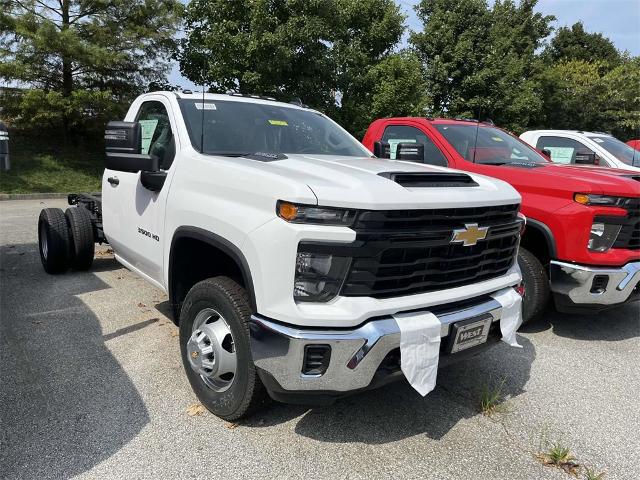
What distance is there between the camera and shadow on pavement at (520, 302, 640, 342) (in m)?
4.72

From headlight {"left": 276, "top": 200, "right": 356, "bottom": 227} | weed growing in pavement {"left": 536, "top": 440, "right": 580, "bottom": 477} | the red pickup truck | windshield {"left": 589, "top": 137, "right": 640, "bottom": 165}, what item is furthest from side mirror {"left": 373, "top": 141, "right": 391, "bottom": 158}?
windshield {"left": 589, "top": 137, "right": 640, "bottom": 165}

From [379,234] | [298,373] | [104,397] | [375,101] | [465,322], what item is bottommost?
[104,397]

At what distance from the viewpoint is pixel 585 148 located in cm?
808

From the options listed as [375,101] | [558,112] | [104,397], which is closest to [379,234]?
[104,397]

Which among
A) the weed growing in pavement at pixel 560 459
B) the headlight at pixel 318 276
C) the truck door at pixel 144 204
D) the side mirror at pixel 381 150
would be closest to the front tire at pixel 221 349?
the headlight at pixel 318 276

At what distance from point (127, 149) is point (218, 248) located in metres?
1.21

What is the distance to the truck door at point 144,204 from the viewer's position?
3596 mm

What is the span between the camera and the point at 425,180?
9.28 ft

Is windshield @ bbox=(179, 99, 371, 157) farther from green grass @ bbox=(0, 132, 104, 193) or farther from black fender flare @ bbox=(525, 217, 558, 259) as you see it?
green grass @ bbox=(0, 132, 104, 193)

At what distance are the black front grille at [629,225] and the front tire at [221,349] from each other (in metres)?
3.27

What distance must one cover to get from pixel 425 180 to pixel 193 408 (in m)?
1.96

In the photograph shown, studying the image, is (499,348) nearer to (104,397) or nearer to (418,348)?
(418,348)

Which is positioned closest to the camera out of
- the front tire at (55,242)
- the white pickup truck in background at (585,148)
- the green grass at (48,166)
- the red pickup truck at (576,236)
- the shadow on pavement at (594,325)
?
the red pickup truck at (576,236)

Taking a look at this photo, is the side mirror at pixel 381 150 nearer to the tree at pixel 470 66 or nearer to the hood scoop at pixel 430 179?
the hood scoop at pixel 430 179
